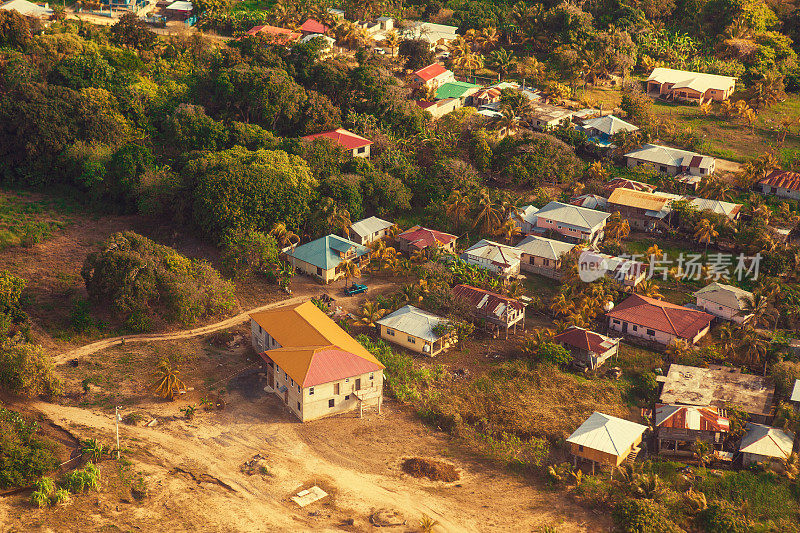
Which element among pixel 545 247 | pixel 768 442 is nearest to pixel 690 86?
pixel 545 247

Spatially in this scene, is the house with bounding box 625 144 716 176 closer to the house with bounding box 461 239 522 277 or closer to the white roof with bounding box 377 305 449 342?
the house with bounding box 461 239 522 277

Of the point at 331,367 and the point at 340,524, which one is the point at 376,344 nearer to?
the point at 331,367

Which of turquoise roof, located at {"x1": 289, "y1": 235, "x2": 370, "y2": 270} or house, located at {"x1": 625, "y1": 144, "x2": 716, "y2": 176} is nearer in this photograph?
turquoise roof, located at {"x1": 289, "y1": 235, "x2": 370, "y2": 270}

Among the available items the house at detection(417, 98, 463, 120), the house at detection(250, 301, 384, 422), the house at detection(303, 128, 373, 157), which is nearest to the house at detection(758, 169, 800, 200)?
the house at detection(417, 98, 463, 120)

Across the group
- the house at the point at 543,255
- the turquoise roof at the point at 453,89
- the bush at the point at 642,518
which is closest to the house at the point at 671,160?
the house at the point at 543,255

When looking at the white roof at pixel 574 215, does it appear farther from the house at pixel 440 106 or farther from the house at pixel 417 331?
the house at pixel 440 106

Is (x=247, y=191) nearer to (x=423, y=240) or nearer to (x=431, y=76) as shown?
(x=423, y=240)
